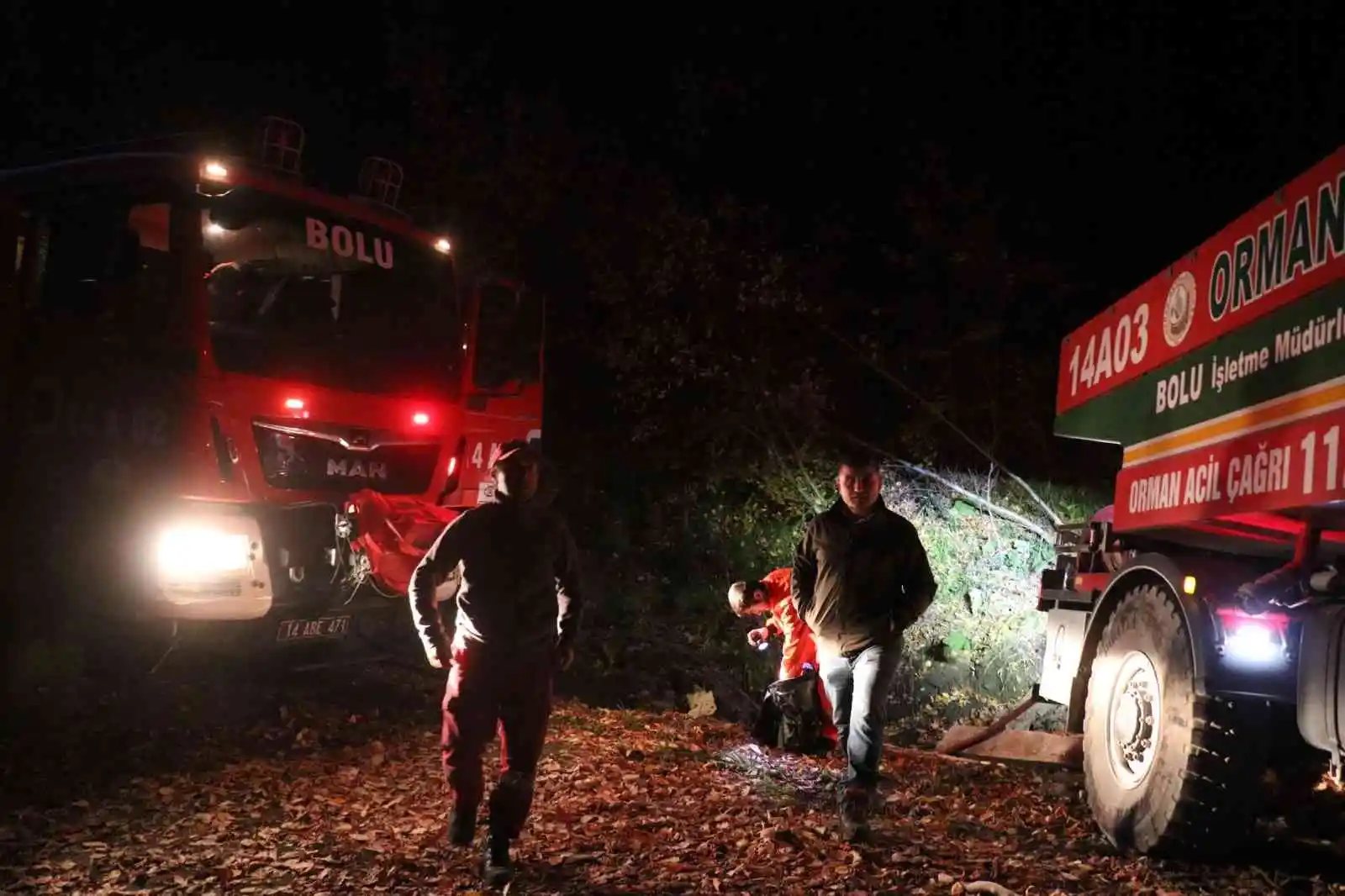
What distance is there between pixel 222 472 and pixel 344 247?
1760mm

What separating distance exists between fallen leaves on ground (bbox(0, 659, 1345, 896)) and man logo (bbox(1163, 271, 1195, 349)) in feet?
7.04

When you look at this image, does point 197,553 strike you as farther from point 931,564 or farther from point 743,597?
point 931,564

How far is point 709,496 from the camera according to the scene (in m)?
12.9

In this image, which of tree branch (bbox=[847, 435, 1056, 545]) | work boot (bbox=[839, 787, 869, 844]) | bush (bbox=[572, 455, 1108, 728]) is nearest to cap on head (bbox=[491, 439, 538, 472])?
work boot (bbox=[839, 787, 869, 844])

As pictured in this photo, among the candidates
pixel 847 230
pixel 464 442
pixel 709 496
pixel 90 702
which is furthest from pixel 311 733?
pixel 847 230

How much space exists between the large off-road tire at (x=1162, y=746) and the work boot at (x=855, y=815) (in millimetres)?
1002

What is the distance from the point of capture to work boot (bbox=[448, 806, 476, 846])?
4906 millimetres

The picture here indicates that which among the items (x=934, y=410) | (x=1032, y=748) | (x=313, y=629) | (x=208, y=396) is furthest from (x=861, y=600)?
(x=934, y=410)

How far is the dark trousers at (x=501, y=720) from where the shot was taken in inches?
185

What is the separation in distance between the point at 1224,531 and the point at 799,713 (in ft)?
8.51

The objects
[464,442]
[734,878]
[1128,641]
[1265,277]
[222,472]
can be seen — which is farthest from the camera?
[464,442]

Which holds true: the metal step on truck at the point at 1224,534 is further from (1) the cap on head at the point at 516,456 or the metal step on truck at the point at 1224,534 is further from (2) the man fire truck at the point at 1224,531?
(1) the cap on head at the point at 516,456

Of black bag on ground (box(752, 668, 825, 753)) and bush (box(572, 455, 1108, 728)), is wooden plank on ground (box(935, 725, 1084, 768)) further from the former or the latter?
bush (box(572, 455, 1108, 728))

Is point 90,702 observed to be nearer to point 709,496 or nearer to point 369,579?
point 369,579
